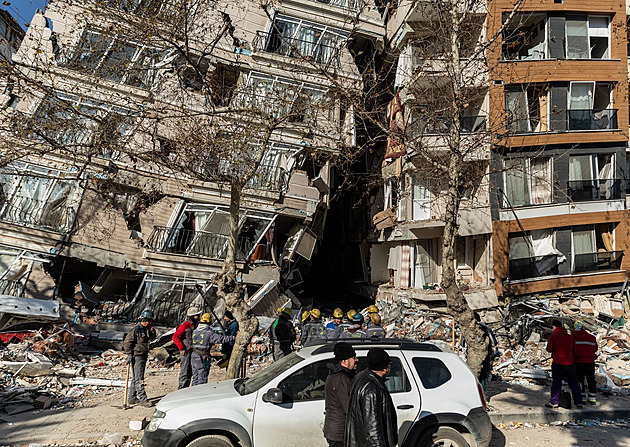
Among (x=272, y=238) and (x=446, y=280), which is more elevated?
(x=272, y=238)

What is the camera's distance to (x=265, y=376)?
5.53 m

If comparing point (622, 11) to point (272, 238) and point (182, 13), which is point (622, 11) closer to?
point (272, 238)

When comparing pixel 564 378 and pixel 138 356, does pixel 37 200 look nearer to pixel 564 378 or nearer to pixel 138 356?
pixel 138 356

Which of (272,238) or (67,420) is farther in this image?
(272,238)

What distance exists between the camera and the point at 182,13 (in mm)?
9250

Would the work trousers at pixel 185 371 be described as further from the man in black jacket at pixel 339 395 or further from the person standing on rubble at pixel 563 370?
the person standing on rubble at pixel 563 370

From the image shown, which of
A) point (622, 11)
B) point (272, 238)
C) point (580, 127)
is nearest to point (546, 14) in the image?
point (622, 11)

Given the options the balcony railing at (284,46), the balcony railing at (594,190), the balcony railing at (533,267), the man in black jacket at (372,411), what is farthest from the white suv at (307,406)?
the balcony railing at (284,46)

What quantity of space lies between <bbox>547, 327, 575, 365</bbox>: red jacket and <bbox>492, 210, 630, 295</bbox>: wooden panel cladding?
8.78 meters

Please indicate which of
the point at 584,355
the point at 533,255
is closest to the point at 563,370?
the point at 584,355

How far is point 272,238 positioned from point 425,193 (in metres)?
7.23

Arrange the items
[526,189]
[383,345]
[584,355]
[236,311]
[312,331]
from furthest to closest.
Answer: [526,189], [312,331], [584,355], [236,311], [383,345]

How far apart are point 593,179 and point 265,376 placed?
60.1 ft

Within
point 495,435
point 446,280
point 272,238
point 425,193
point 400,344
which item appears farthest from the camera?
point 425,193
